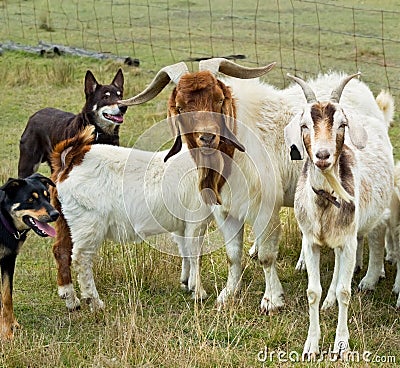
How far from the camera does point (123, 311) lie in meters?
6.34

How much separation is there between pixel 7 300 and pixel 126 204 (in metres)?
1.34

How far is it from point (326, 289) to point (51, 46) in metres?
11.8

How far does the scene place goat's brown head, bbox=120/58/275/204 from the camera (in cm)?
573

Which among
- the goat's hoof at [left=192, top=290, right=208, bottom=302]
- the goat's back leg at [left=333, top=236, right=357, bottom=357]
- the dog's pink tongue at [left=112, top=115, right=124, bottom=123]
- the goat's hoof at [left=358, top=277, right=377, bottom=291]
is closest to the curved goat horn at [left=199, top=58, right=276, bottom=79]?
the goat's back leg at [left=333, top=236, right=357, bottom=357]

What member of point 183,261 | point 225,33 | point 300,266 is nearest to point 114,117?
point 183,261

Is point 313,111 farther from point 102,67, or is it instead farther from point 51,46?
point 51,46

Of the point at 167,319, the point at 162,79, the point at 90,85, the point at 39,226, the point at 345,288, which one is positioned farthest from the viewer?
the point at 90,85

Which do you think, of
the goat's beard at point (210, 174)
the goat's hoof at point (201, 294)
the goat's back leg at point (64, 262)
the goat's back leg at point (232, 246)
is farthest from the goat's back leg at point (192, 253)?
the goat's back leg at point (64, 262)

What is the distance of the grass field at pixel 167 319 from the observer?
5258mm

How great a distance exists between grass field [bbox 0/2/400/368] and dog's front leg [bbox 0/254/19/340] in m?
0.12

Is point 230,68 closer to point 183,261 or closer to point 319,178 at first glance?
point 319,178

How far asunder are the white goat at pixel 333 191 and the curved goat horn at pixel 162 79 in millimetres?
953

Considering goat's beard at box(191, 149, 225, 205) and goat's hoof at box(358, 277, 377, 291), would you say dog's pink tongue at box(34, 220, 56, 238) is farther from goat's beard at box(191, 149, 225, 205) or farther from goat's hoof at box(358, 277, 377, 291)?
goat's hoof at box(358, 277, 377, 291)

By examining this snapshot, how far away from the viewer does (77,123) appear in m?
8.99
